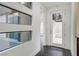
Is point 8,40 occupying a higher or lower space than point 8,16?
lower

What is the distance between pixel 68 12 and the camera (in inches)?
187

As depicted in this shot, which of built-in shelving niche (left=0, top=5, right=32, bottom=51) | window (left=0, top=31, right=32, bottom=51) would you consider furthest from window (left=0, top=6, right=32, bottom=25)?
window (left=0, top=31, right=32, bottom=51)

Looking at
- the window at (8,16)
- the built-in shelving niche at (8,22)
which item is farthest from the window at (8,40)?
the window at (8,16)

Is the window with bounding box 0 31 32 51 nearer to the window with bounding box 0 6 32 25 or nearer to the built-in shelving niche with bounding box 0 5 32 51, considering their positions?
the built-in shelving niche with bounding box 0 5 32 51

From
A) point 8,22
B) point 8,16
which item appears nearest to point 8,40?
point 8,22

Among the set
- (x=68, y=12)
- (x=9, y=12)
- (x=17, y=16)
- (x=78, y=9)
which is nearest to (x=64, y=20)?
(x=68, y=12)

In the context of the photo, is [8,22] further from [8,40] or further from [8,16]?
[8,40]

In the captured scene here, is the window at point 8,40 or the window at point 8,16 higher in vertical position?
the window at point 8,16

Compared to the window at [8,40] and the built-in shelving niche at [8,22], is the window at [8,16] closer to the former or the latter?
the built-in shelving niche at [8,22]

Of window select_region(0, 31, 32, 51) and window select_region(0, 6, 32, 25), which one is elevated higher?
window select_region(0, 6, 32, 25)

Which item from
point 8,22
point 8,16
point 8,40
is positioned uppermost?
point 8,16

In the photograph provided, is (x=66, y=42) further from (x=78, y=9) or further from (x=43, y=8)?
(x=78, y=9)

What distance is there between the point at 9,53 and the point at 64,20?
126 inches

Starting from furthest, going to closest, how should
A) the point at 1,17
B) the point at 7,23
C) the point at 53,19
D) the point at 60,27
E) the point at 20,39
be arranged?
the point at 53,19 → the point at 60,27 → the point at 20,39 → the point at 7,23 → the point at 1,17
